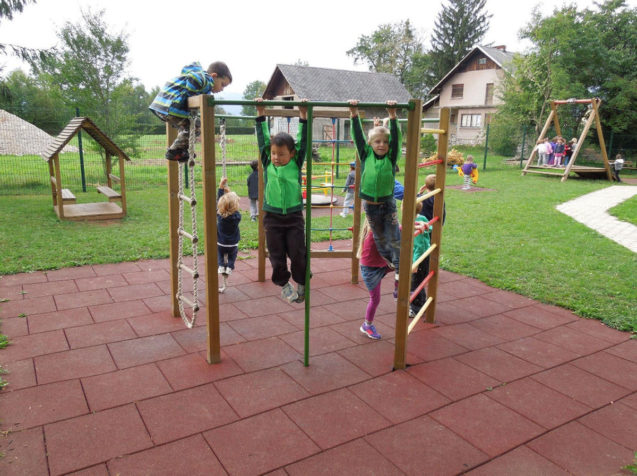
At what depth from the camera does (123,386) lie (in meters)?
3.13

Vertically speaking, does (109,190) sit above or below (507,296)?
above

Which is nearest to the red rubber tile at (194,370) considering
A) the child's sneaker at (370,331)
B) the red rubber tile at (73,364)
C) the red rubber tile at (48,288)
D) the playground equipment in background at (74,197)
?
the red rubber tile at (73,364)

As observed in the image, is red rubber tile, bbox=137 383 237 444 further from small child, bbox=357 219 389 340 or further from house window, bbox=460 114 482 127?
house window, bbox=460 114 482 127

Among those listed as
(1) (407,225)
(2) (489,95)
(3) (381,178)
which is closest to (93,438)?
(1) (407,225)

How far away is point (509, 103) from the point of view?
870 inches

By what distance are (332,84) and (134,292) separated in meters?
29.1

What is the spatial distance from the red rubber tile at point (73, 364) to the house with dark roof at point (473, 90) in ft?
102

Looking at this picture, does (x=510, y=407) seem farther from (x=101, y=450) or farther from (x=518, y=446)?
(x=101, y=450)

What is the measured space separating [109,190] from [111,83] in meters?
5.34

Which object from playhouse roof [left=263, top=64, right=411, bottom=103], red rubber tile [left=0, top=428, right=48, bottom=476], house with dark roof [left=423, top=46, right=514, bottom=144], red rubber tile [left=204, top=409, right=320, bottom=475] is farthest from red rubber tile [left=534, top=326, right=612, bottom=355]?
house with dark roof [left=423, top=46, right=514, bottom=144]

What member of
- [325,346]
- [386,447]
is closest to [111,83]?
[325,346]

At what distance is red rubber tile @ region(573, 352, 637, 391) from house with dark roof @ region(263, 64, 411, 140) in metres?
23.3

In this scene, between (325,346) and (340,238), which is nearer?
(325,346)

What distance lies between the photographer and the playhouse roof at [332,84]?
97.2ft
